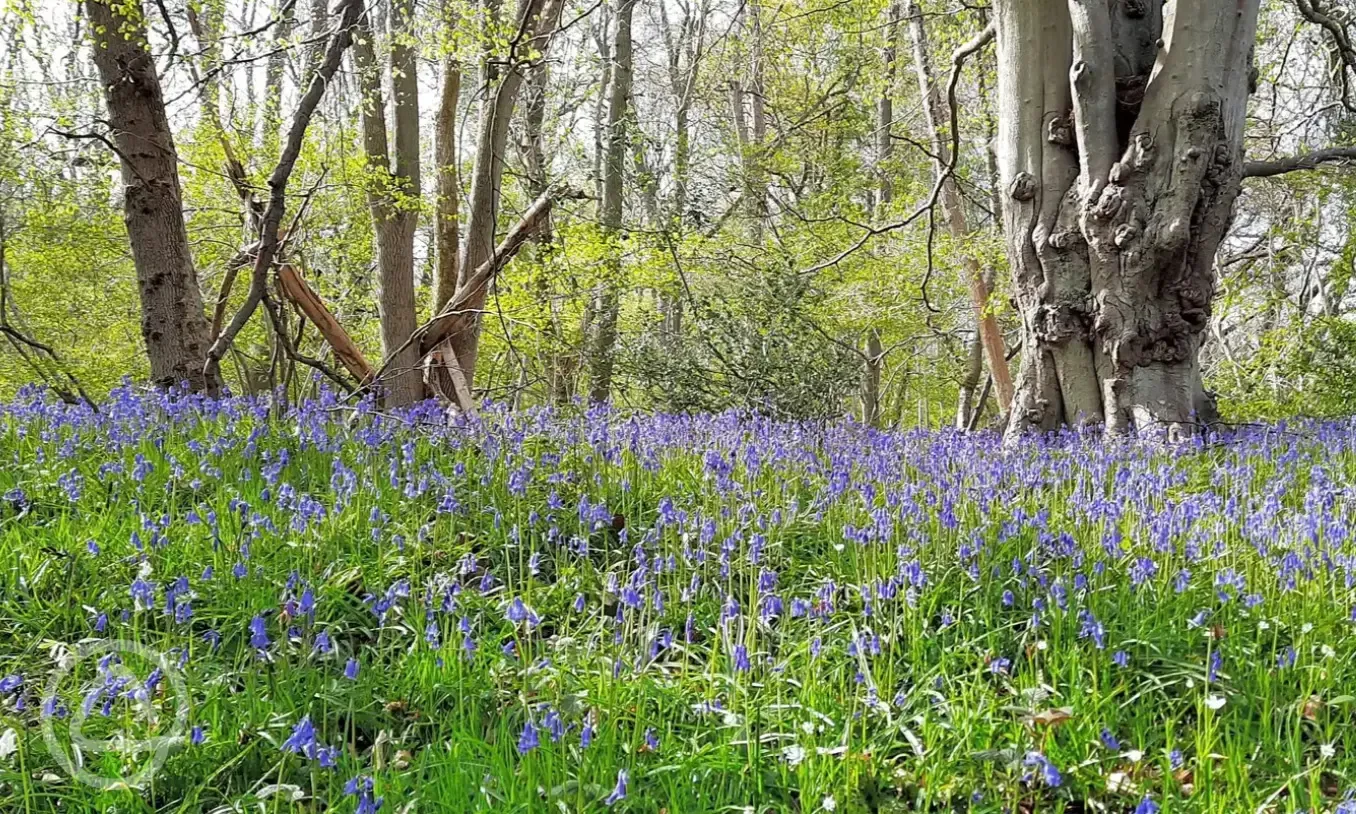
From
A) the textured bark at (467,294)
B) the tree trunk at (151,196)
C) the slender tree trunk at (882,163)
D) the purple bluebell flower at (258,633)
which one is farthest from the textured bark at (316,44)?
the slender tree trunk at (882,163)

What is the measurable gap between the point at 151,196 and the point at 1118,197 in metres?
6.18

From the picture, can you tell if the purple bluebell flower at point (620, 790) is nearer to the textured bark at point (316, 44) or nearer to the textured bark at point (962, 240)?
the textured bark at point (316, 44)

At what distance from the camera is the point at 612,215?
44.4 ft

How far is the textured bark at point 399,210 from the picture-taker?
872cm

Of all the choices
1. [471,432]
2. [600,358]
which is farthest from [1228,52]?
[600,358]

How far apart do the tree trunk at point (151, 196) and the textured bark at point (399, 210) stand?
2.82 m

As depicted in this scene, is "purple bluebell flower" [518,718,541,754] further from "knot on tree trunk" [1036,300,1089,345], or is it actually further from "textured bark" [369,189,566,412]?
"textured bark" [369,189,566,412]

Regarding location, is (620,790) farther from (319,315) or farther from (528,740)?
(319,315)

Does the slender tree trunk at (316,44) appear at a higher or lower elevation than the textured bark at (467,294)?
higher

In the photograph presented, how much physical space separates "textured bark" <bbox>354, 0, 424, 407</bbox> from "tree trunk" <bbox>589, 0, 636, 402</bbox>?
198 cm

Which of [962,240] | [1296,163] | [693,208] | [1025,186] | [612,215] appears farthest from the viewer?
[612,215]

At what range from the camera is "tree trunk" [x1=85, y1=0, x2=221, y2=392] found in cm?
550

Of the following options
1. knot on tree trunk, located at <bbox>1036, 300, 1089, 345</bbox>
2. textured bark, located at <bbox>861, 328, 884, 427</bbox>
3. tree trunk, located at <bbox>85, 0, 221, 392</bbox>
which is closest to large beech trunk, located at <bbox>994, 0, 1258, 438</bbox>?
knot on tree trunk, located at <bbox>1036, 300, 1089, 345</bbox>

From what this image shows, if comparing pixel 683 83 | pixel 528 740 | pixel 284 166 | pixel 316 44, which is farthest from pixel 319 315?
pixel 683 83
